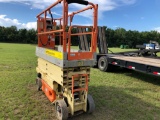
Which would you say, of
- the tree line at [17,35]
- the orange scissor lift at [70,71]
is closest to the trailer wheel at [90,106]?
the orange scissor lift at [70,71]

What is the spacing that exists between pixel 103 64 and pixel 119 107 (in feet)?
15.7

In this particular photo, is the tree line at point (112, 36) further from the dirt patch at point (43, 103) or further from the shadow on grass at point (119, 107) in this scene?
the shadow on grass at point (119, 107)

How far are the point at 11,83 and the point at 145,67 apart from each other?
203 inches

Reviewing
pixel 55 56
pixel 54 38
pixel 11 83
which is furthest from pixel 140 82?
pixel 11 83

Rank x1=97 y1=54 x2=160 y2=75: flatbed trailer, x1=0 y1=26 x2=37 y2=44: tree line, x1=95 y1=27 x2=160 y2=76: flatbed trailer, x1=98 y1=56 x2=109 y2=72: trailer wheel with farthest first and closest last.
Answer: x1=0 y1=26 x2=37 y2=44: tree line, x1=98 y1=56 x2=109 y2=72: trailer wheel, x1=95 y1=27 x2=160 y2=76: flatbed trailer, x1=97 y1=54 x2=160 y2=75: flatbed trailer

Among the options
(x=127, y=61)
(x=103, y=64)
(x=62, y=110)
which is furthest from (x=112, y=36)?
(x=62, y=110)

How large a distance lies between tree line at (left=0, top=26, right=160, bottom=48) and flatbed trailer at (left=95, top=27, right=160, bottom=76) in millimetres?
40111

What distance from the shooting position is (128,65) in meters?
7.60

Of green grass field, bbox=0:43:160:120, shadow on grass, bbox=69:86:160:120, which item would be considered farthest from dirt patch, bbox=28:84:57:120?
shadow on grass, bbox=69:86:160:120

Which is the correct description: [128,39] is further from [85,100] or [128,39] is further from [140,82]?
[85,100]

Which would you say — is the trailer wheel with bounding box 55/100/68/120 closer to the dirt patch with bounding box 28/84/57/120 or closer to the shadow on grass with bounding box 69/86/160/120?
the dirt patch with bounding box 28/84/57/120

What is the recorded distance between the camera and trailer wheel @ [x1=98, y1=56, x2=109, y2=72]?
9092 mm

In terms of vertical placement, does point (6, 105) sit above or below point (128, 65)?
below

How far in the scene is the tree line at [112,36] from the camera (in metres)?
51.3
